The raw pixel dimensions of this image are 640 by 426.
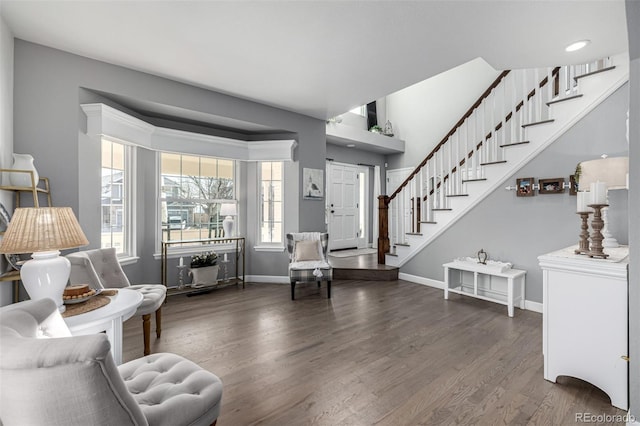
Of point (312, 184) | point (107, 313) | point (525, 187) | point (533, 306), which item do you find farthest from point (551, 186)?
point (107, 313)

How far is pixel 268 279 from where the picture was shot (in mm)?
4965

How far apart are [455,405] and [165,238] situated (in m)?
4.00

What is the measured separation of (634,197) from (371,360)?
1957 mm

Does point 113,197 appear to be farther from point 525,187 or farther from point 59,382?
point 525,187

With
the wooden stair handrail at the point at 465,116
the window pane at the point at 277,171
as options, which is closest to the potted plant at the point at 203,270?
the window pane at the point at 277,171

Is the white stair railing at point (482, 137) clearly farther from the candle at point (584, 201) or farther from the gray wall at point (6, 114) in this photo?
the gray wall at point (6, 114)

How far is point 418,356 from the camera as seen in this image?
2492mm

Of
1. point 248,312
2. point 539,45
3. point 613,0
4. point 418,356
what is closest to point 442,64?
point 539,45

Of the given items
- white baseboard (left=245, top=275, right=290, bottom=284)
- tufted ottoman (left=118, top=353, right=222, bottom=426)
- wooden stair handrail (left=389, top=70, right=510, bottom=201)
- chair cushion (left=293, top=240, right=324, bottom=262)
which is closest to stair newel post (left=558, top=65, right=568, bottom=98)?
wooden stair handrail (left=389, top=70, right=510, bottom=201)

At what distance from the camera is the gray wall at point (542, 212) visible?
304 centimetres

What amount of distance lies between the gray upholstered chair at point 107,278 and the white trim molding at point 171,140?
4.29 feet

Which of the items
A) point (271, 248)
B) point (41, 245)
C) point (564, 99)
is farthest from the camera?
point (271, 248)

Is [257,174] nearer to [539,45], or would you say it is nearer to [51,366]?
[539,45]

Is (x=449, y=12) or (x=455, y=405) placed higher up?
(x=449, y=12)
